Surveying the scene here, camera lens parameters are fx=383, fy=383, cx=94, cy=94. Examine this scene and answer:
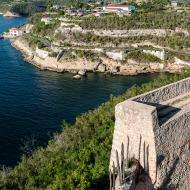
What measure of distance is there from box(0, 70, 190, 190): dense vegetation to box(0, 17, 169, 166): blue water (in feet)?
24.4

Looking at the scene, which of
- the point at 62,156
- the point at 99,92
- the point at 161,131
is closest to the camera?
the point at 161,131

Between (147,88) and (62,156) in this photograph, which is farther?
(147,88)

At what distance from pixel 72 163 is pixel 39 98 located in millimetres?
33153

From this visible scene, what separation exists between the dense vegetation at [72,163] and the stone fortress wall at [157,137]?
5.24 metres

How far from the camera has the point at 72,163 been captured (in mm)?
26250

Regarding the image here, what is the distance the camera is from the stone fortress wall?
16.2 meters

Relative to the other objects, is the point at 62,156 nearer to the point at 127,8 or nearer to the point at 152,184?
the point at 152,184

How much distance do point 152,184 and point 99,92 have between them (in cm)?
4574

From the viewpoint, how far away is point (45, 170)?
27750 millimetres

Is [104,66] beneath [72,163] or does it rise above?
beneath

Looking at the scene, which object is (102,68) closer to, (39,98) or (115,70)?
(115,70)

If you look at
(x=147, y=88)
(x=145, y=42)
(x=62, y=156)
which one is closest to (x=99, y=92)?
(x=147, y=88)

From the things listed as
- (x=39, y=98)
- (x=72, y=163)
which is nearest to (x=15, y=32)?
(x=39, y=98)

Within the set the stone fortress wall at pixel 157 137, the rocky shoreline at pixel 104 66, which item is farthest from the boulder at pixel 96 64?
the stone fortress wall at pixel 157 137
